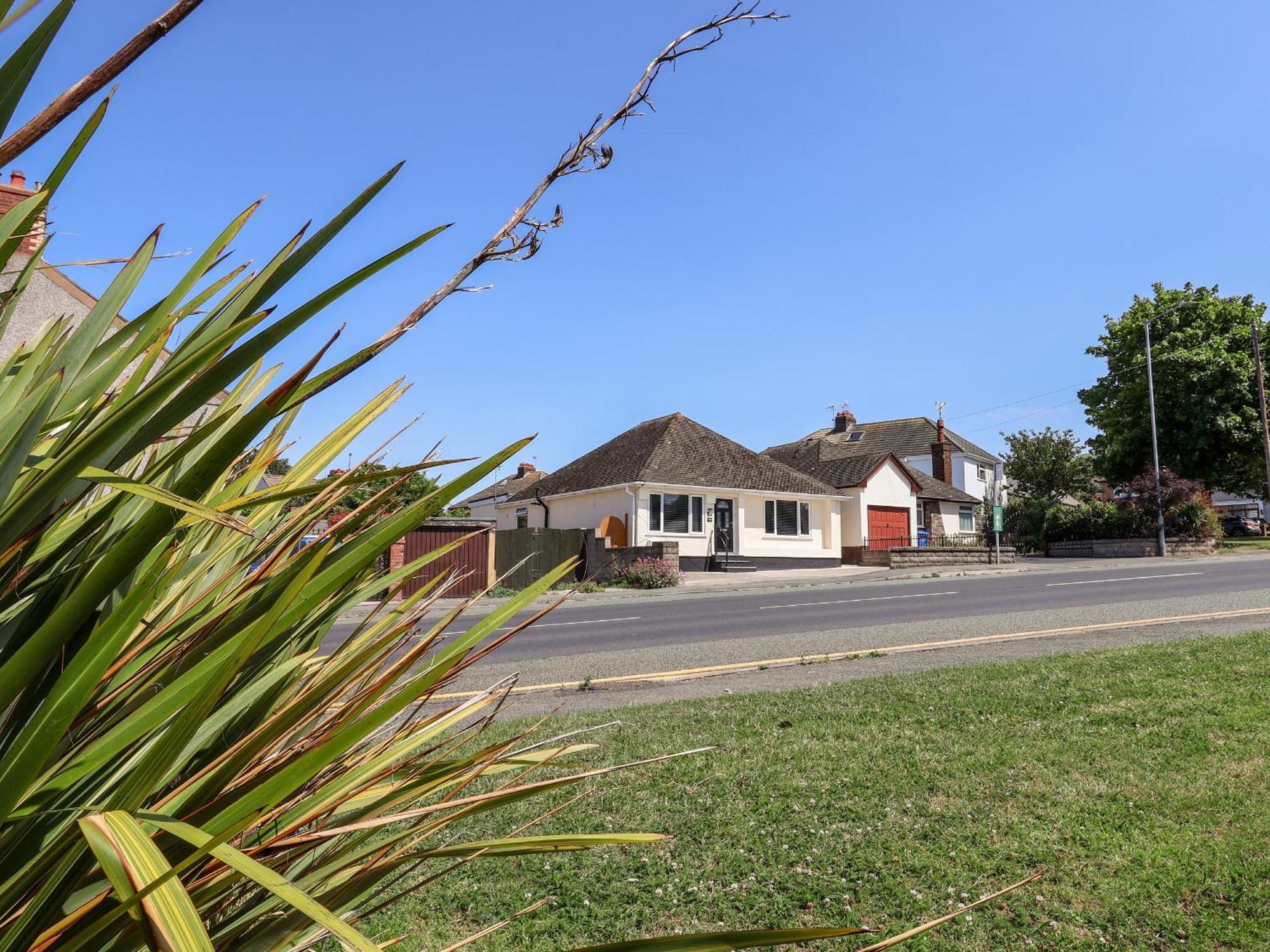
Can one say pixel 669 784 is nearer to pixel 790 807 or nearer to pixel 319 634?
pixel 790 807

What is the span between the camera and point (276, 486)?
121 centimetres

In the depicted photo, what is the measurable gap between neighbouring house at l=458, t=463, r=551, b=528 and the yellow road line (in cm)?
3769

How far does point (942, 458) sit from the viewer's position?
46219mm

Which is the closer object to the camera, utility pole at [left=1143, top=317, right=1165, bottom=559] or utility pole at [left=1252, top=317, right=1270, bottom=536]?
utility pole at [left=1143, top=317, right=1165, bottom=559]

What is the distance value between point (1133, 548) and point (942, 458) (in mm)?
13586

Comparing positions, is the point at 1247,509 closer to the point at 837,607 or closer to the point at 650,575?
the point at 650,575

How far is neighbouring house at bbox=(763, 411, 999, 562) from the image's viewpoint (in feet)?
120

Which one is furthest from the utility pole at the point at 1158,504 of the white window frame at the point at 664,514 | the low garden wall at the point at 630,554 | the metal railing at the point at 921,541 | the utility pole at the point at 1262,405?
the low garden wall at the point at 630,554

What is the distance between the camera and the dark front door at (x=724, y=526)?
31.3m

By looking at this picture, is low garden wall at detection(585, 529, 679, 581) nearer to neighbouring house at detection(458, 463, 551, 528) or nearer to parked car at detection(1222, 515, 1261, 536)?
neighbouring house at detection(458, 463, 551, 528)

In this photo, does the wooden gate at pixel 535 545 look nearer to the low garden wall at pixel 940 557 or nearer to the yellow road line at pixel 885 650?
the low garden wall at pixel 940 557

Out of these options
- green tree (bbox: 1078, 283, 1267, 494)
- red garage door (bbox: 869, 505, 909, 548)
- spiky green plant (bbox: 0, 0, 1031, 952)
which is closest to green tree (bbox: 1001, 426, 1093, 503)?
green tree (bbox: 1078, 283, 1267, 494)

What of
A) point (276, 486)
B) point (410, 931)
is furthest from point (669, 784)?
point (276, 486)

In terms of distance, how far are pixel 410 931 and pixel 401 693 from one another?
285 centimetres
